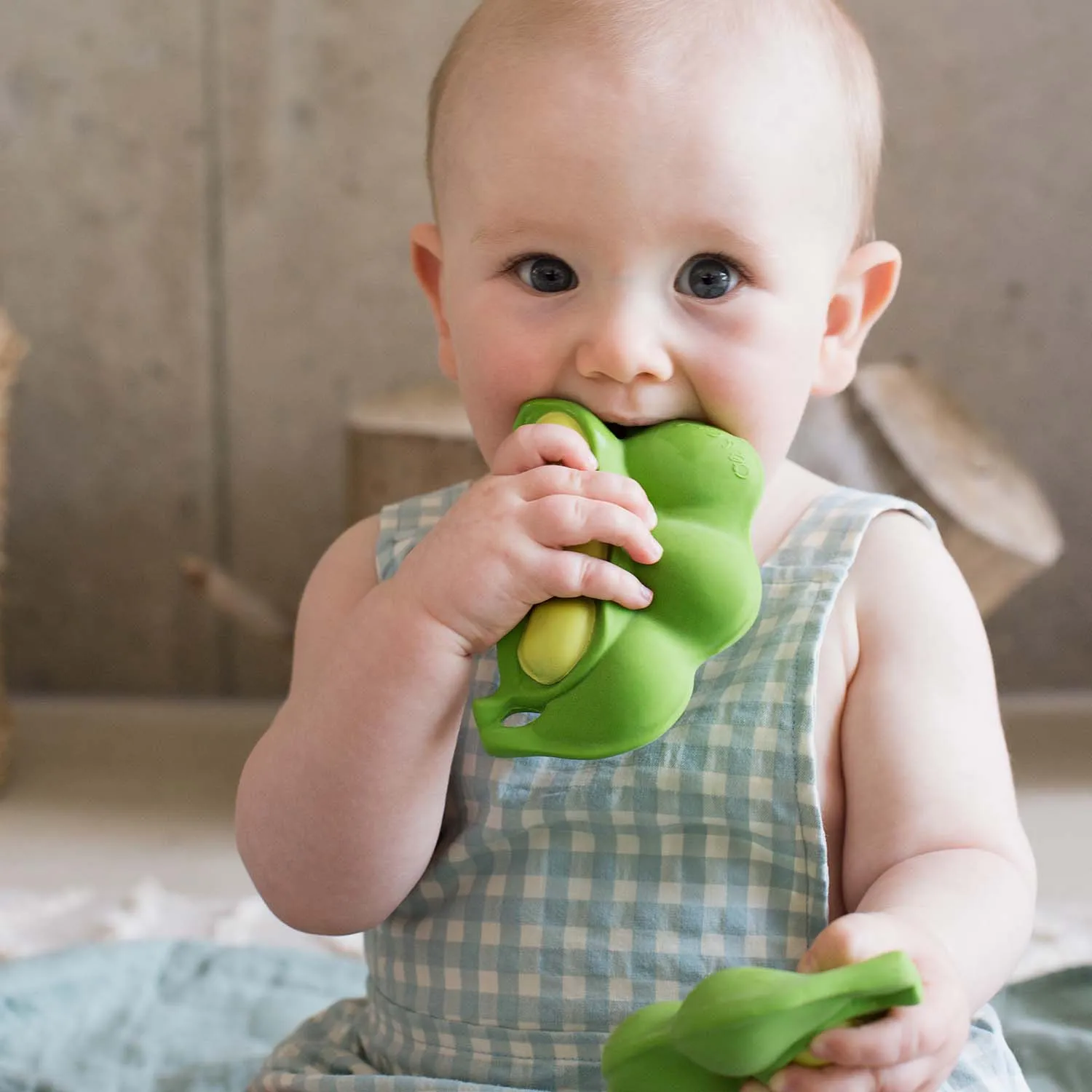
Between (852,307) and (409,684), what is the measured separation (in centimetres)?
33

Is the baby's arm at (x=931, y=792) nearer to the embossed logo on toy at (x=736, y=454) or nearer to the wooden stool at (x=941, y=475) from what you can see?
the embossed logo on toy at (x=736, y=454)

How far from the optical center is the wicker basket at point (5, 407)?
1.62 m

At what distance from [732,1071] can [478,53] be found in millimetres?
485

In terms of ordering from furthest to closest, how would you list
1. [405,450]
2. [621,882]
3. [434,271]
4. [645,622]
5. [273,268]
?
[273,268] < [405,450] < [434,271] < [621,882] < [645,622]

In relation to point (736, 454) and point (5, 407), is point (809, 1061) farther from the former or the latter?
point (5, 407)

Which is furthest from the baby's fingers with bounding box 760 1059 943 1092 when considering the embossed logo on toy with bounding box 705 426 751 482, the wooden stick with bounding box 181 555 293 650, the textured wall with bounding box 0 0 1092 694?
the textured wall with bounding box 0 0 1092 694

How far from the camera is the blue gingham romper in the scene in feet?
2.41

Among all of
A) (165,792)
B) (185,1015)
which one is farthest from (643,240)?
(165,792)

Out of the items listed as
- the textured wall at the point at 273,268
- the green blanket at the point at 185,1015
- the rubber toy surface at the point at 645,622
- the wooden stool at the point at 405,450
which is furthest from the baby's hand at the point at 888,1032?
the textured wall at the point at 273,268

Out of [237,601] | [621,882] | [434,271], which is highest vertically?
[237,601]

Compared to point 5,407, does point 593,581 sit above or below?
below

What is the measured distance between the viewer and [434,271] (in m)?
0.87

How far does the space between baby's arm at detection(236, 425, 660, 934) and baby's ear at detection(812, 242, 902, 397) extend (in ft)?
0.71

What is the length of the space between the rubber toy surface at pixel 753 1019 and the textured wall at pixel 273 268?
5.07 feet
